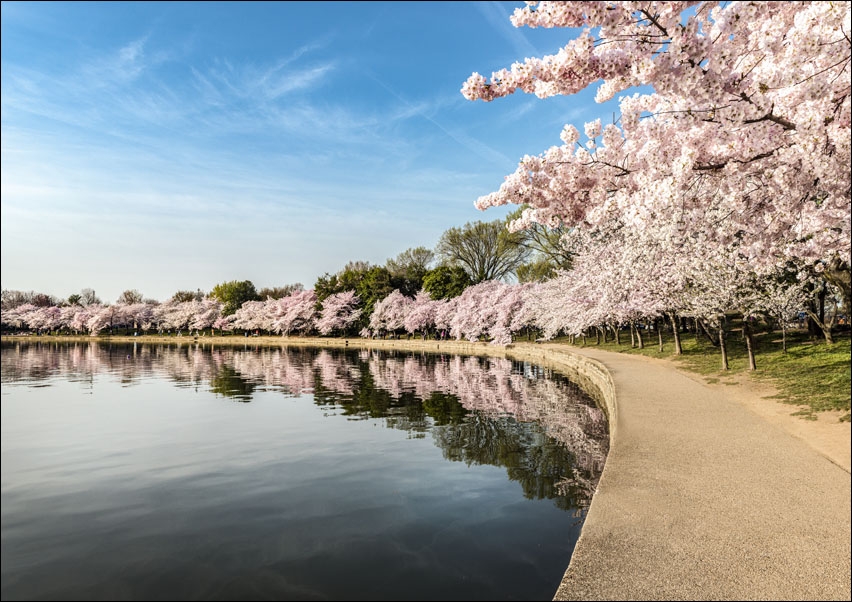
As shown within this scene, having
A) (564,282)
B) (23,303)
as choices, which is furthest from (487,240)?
(23,303)

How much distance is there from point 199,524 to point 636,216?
7.96 meters

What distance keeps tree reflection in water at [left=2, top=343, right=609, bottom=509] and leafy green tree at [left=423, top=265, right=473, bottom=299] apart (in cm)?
1935

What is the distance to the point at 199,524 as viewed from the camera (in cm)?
830

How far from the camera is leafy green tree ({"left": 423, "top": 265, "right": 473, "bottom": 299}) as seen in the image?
6044 centimetres

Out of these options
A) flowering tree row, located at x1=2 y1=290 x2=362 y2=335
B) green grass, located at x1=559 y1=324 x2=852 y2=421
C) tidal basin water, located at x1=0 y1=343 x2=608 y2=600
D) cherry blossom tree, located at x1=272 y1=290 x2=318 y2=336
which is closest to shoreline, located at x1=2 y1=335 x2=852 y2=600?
tidal basin water, located at x1=0 y1=343 x2=608 y2=600

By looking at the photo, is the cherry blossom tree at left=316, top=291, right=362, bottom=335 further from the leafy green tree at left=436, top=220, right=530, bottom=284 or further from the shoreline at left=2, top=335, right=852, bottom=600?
the shoreline at left=2, top=335, right=852, bottom=600

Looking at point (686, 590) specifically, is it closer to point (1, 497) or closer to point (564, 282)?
point (1, 497)

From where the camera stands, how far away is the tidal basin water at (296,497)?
255 inches

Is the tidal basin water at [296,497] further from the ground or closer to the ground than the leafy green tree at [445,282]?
closer to the ground

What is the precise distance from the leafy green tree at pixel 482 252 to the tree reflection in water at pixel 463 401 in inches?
1100

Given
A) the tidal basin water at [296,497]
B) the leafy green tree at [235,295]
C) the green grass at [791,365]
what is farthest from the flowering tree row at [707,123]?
the leafy green tree at [235,295]

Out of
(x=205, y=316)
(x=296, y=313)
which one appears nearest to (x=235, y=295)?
(x=205, y=316)

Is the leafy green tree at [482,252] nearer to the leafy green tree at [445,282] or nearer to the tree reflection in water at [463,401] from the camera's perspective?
the leafy green tree at [445,282]

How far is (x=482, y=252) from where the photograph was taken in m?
68.4
